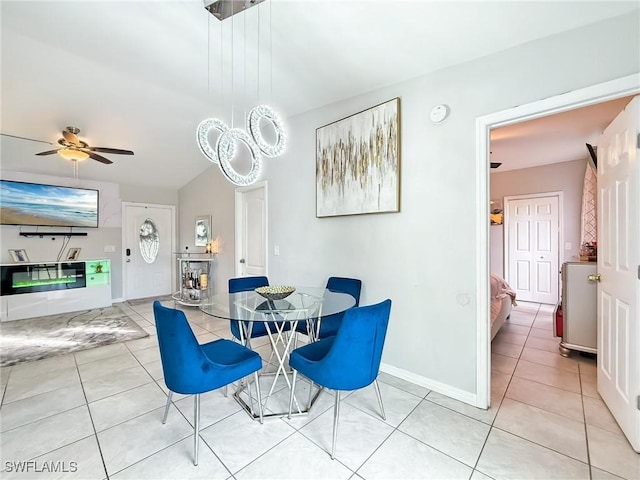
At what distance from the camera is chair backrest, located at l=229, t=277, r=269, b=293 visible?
276 centimetres

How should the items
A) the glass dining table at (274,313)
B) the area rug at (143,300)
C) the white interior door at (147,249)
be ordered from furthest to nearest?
1. the white interior door at (147,249)
2. the area rug at (143,300)
3. the glass dining table at (274,313)

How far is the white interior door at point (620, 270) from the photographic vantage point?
158cm

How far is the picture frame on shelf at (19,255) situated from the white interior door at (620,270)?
286 inches

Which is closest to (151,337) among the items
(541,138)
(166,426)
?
(166,426)

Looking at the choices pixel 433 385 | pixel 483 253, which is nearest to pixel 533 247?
pixel 483 253

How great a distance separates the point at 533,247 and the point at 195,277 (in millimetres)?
6438

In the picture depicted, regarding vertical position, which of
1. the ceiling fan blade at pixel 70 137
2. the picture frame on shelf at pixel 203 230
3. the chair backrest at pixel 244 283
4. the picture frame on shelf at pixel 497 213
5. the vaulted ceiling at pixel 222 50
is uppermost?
the vaulted ceiling at pixel 222 50

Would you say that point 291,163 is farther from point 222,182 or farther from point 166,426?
point 166,426

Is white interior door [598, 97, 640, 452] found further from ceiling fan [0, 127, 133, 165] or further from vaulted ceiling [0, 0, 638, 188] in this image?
ceiling fan [0, 127, 133, 165]

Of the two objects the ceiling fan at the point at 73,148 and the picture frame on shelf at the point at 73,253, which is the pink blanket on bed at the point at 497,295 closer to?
the ceiling fan at the point at 73,148

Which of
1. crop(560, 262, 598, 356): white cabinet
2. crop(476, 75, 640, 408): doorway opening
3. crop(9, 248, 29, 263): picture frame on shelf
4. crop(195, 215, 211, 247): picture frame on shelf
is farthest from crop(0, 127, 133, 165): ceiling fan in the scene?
crop(560, 262, 598, 356): white cabinet

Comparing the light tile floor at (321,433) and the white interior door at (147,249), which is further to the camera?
the white interior door at (147,249)

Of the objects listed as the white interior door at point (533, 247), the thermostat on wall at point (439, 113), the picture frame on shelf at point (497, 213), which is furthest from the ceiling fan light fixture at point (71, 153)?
the white interior door at point (533, 247)

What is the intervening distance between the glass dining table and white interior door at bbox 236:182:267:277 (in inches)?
59.8
